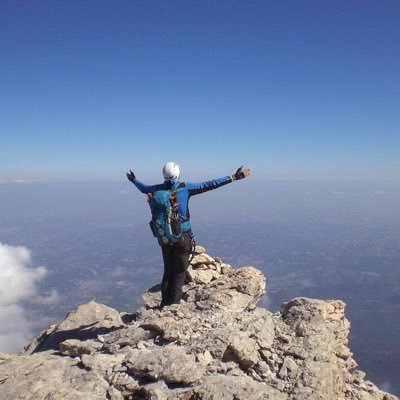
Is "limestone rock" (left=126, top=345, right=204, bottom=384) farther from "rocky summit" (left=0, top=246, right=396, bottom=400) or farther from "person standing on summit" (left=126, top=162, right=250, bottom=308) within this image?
"person standing on summit" (left=126, top=162, right=250, bottom=308)

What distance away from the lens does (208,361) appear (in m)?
7.15

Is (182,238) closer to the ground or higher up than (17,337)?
higher up

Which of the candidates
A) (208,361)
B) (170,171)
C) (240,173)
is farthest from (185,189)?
(208,361)

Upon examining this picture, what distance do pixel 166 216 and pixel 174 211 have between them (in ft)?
0.84

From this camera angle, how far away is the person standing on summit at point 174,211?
9430mm

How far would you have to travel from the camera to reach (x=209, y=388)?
6301 mm

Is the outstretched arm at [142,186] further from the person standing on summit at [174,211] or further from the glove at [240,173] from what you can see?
the glove at [240,173]

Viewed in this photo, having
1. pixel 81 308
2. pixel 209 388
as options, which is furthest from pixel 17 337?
pixel 209 388

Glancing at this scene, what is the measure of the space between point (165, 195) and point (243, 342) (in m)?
4.12

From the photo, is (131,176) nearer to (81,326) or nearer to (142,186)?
(142,186)

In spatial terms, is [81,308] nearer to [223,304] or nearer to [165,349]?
[223,304]

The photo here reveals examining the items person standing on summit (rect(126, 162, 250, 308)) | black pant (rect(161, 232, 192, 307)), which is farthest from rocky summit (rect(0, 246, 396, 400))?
person standing on summit (rect(126, 162, 250, 308))

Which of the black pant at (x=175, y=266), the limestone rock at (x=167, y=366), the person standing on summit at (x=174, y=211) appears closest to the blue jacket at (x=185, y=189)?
the person standing on summit at (x=174, y=211)

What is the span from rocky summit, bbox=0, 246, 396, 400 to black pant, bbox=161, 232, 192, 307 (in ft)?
2.20
